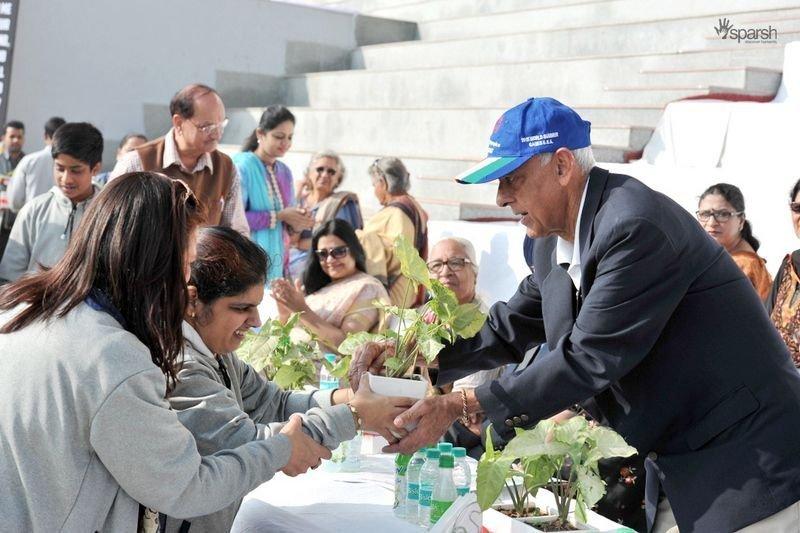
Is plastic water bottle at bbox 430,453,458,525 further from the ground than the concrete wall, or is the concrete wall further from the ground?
the concrete wall

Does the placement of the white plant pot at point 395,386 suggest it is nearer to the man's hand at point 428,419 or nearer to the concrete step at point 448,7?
the man's hand at point 428,419

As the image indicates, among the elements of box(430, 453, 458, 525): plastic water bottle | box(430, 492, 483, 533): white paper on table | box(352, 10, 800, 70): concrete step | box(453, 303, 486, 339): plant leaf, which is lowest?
box(430, 453, 458, 525): plastic water bottle

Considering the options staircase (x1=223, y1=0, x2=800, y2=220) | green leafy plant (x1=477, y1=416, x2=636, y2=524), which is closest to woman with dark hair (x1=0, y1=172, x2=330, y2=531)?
green leafy plant (x1=477, y1=416, x2=636, y2=524)

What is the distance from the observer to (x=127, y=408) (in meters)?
1.75

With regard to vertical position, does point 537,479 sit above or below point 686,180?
below

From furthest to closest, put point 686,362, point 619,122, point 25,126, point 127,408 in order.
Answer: point 25,126
point 619,122
point 686,362
point 127,408

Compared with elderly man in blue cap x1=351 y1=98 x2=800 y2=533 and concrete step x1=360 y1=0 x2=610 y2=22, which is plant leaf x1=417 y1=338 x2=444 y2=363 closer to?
elderly man in blue cap x1=351 y1=98 x2=800 y2=533

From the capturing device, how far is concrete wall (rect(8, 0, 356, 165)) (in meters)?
9.79

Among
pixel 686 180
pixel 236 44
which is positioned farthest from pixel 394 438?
pixel 236 44

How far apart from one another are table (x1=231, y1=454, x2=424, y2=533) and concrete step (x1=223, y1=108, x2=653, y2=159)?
4196 millimetres

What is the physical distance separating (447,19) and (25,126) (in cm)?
410

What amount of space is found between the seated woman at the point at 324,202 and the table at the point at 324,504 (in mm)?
3235

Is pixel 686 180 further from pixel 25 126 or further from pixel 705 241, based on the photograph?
pixel 25 126

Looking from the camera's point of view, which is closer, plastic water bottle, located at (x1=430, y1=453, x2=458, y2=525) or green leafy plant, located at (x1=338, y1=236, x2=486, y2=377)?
plastic water bottle, located at (x1=430, y1=453, x2=458, y2=525)
